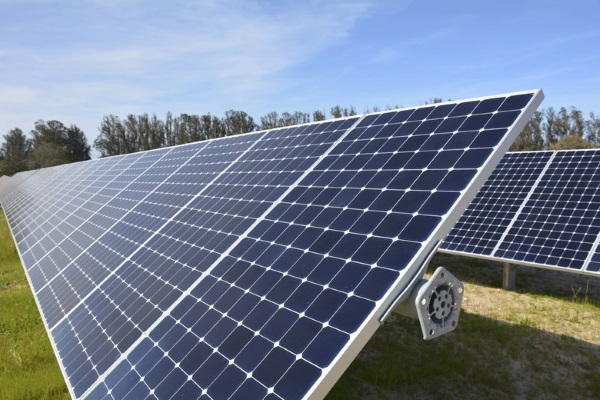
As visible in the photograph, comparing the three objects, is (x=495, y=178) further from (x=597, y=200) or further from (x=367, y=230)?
(x=367, y=230)

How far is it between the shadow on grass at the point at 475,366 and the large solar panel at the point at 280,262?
4.00m

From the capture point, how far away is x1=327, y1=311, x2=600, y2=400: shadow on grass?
306 inches

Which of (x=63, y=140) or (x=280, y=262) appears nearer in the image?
(x=280, y=262)

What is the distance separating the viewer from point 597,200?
12.8m

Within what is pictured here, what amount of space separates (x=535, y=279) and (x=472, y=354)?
7.27 meters

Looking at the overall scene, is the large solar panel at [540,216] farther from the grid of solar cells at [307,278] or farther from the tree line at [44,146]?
the tree line at [44,146]

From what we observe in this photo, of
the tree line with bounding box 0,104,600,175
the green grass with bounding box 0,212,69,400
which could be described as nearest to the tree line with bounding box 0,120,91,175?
the tree line with bounding box 0,104,600,175

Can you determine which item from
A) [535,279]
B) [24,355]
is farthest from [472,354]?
[24,355]

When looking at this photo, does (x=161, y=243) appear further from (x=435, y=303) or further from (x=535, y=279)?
(x=535, y=279)

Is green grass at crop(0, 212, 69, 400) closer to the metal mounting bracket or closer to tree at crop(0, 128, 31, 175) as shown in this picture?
the metal mounting bracket

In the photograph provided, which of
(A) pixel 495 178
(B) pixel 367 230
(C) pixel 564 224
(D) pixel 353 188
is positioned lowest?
(C) pixel 564 224

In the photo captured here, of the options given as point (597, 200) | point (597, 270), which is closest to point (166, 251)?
point (597, 270)

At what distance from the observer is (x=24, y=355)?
28.9 ft

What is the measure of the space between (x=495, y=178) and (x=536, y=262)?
553 centimetres
